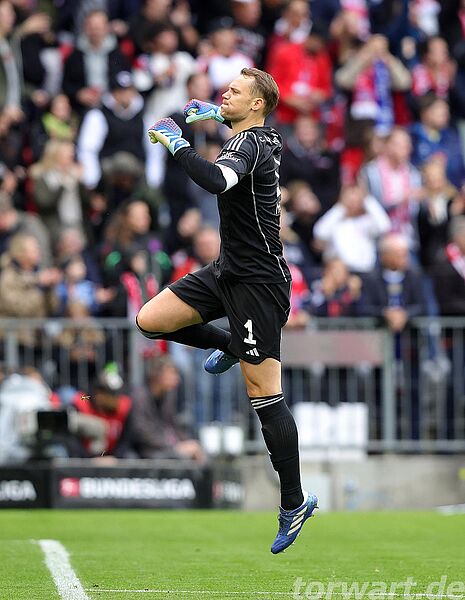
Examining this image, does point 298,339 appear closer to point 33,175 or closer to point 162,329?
point 33,175

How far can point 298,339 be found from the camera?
15.3 meters

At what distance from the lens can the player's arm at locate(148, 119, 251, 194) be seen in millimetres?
7684

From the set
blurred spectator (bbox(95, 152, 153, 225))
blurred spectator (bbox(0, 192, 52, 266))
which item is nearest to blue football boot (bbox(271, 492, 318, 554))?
blurred spectator (bbox(0, 192, 52, 266))

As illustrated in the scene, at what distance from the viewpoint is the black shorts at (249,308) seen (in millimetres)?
8242

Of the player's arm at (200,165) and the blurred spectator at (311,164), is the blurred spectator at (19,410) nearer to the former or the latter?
the blurred spectator at (311,164)

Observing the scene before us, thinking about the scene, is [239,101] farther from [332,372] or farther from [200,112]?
[332,372]

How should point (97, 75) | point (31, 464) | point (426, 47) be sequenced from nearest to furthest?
point (31, 464), point (97, 75), point (426, 47)

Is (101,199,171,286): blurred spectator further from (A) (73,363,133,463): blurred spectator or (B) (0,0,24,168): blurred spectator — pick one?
(B) (0,0,24,168): blurred spectator

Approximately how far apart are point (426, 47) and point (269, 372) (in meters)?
12.0

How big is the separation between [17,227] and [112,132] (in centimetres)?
210

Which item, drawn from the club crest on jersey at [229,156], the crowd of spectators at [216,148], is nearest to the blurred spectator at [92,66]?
the crowd of spectators at [216,148]

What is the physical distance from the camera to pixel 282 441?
827 cm

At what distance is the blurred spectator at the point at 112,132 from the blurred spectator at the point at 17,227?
4.40ft

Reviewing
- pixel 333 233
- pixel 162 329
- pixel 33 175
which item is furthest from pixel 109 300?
pixel 162 329
